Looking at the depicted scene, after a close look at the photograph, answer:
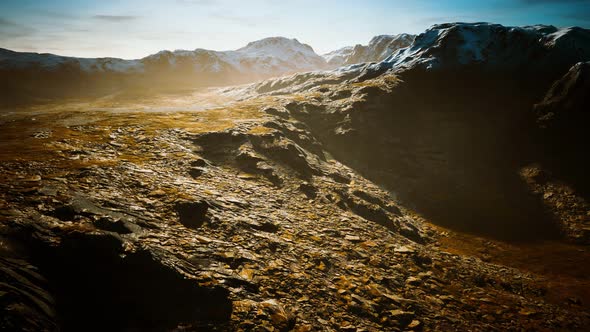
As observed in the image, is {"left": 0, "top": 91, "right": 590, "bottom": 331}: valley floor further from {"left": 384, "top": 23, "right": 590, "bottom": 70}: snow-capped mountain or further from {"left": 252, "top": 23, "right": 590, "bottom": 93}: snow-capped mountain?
{"left": 384, "top": 23, "right": 590, "bottom": 70}: snow-capped mountain

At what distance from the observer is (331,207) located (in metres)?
22.8

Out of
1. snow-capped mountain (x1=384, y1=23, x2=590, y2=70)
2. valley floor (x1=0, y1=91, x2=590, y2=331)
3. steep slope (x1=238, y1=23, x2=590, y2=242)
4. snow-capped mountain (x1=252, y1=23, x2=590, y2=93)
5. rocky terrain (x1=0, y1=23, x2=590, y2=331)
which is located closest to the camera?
valley floor (x1=0, y1=91, x2=590, y2=331)

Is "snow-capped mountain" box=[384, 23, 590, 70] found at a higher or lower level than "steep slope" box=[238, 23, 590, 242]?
higher

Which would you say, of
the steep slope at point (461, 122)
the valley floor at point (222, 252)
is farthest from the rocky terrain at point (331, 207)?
the steep slope at point (461, 122)

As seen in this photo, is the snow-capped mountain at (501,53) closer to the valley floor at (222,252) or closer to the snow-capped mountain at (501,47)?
the snow-capped mountain at (501,47)

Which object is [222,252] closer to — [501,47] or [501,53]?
[501,53]

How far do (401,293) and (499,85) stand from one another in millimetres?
44563

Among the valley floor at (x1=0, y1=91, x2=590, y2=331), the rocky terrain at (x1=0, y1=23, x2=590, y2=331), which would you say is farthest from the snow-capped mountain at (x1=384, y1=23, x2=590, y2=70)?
the valley floor at (x1=0, y1=91, x2=590, y2=331)

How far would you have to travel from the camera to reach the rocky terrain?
383 inches

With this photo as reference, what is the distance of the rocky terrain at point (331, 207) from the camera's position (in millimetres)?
9734

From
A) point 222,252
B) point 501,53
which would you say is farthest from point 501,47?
point 222,252

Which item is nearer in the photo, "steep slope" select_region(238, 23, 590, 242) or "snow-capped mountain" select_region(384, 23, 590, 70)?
"steep slope" select_region(238, 23, 590, 242)

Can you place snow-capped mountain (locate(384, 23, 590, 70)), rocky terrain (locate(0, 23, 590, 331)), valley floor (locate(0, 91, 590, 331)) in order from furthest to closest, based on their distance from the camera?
snow-capped mountain (locate(384, 23, 590, 70))
rocky terrain (locate(0, 23, 590, 331))
valley floor (locate(0, 91, 590, 331))

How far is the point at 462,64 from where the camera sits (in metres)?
46.1
